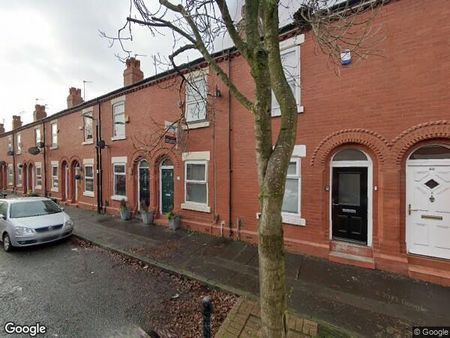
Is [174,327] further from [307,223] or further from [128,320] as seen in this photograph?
[307,223]

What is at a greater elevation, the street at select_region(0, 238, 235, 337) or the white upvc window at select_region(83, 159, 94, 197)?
the white upvc window at select_region(83, 159, 94, 197)

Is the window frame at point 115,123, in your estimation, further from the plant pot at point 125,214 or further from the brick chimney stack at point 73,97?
the brick chimney stack at point 73,97

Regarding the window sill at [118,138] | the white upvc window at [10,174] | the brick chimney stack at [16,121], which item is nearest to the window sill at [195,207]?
the window sill at [118,138]

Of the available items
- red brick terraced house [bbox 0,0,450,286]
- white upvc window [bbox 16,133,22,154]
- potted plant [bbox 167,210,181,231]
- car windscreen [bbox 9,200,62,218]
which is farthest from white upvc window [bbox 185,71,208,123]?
white upvc window [bbox 16,133,22,154]

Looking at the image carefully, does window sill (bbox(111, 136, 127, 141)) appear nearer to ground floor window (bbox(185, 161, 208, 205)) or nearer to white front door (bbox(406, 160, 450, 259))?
ground floor window (bbox(185, 161, 208, 205))

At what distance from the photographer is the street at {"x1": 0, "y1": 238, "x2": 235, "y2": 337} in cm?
394

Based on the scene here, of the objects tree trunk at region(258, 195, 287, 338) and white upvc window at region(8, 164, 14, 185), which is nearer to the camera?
tree trunk at region(258, 195, 287, 338)

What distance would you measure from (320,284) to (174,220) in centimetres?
585

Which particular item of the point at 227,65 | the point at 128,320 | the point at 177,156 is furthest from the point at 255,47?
the point at 177,156

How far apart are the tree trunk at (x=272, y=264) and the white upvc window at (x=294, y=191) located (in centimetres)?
452

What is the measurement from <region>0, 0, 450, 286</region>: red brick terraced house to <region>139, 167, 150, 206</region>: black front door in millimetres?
1087

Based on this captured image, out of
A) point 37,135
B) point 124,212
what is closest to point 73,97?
point 37,135

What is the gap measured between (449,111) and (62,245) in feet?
35.9

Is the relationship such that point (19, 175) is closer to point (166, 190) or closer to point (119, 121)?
point (119, 121)
